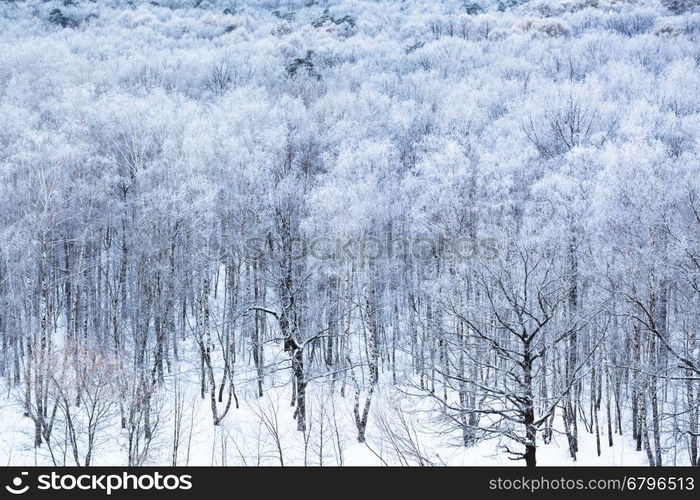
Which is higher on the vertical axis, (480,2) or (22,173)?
(480,2)

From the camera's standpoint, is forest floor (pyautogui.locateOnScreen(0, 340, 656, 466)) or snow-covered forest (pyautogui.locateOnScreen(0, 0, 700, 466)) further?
forest floor (pyautogui.locateOnScreen(0, 340, 656, 466))

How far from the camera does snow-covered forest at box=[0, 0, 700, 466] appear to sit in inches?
653

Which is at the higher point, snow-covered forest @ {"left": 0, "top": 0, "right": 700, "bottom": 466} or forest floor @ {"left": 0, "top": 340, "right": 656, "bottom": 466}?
snow-covered forest @ {"left": 0, "top": 0, "right": 700, "bottom": 466}

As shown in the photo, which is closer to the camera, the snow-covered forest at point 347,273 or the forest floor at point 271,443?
the snow-covered forest at point 347,273

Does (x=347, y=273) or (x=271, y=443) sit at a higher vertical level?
(x=347, y=273)

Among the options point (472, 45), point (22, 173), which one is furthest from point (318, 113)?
point (472, 45)

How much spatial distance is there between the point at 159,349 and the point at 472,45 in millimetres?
67957

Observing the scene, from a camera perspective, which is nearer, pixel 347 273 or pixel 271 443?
pixel 271 443

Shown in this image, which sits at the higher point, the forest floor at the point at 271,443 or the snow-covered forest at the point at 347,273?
the snow-covered forest at the point at 347,273

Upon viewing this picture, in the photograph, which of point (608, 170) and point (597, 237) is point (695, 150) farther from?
point (597, 237)

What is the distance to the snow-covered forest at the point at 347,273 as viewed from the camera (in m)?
16.6

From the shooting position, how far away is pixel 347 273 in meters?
22.5

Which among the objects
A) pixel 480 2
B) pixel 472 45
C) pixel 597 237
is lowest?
pixel 597 237

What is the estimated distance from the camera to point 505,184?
81.7 ft
